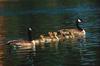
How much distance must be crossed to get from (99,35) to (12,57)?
362 inches

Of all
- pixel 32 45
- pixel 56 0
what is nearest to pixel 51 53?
pixel 32 45

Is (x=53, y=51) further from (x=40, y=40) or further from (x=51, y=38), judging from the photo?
(x=51, y=38)

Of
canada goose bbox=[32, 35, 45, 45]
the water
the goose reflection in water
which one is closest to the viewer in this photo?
the water

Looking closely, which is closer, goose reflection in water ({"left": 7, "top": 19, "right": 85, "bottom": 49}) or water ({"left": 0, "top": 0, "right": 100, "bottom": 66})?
water ({"left": 0, "top": 0, "right": 100, "bottom": 66})

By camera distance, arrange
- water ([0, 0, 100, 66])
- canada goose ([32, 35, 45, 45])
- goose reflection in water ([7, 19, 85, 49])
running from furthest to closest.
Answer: canada goose ([32, 35, 45, 45])
goose reflection in water ([7, 19, 85, 49])
water ([0, 0, 100, 66])

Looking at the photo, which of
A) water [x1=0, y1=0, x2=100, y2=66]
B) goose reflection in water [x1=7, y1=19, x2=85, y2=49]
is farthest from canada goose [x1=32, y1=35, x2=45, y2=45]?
water [x1=0, y1=0, x2=100, y2=66]

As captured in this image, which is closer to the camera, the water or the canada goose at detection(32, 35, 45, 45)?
the water

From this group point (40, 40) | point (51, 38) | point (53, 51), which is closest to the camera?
point (53, 51)

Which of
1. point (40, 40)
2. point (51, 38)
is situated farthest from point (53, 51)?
point (51, 38)

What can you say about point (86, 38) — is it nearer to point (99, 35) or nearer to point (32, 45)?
point (99, 35)

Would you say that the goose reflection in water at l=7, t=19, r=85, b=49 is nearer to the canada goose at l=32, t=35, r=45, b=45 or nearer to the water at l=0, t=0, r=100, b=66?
the canada goose at l=32, t=35, r=45, b=45

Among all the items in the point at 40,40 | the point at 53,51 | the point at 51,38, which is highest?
the point at 51,38

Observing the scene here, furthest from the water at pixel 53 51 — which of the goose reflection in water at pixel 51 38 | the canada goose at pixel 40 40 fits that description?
the canada goose at pixel 40 40

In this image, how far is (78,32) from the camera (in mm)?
41250
